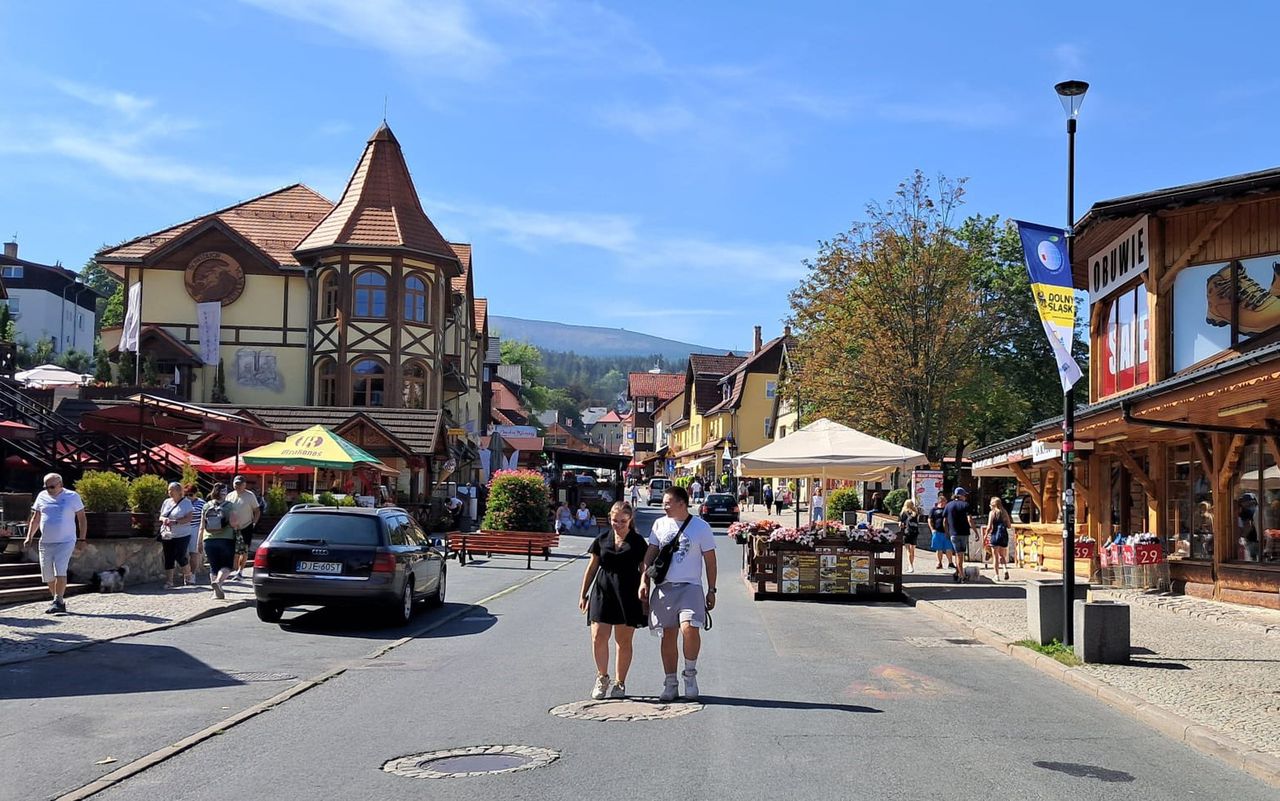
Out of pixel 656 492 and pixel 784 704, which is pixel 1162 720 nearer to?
pixel 784 704

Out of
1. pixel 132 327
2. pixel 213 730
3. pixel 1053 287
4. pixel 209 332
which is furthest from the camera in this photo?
pixel 209 332

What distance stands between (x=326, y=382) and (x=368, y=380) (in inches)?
72.4

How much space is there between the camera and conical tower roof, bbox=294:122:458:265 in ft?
142

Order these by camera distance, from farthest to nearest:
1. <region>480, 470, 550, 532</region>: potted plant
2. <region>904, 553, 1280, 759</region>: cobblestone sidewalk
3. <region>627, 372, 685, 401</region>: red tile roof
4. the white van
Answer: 1. <region>627, 372, 685, 401</region>: red tile roof
2. the white van
3. <region>480, 470, 550, 532</region>: potted plant
4. <region>904, 553, 1280, 759</region>: cobblestone sidewalk

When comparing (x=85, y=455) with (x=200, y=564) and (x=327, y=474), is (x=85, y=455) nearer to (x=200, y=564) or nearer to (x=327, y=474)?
(x=200, y=564)

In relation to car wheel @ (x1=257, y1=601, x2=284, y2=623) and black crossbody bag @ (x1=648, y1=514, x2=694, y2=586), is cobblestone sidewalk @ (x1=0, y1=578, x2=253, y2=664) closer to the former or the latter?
car wheel @ (x1=257, y1=601, x2=284, y2=623)

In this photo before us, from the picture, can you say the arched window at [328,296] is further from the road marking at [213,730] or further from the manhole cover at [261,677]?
the manhole cover at [261,677]

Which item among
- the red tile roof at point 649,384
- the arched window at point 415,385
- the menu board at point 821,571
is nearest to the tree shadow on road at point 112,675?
the menu board at point 821,571

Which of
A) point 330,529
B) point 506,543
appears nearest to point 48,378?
point 506,543

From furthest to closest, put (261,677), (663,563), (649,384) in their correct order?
1. (649,384)
2. (261,677)
3. (663,563)

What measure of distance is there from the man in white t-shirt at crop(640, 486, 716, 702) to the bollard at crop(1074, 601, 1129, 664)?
13.9ft

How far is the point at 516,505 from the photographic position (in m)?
31.5

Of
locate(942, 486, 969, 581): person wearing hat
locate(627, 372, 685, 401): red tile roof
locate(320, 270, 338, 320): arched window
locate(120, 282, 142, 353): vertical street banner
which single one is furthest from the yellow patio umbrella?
locate(627, 372, 685, 401): red tile roof

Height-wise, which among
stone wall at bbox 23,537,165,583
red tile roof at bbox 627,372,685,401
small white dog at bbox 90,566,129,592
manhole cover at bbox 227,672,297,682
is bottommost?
manhole cover at bbox 227,672,297,682
